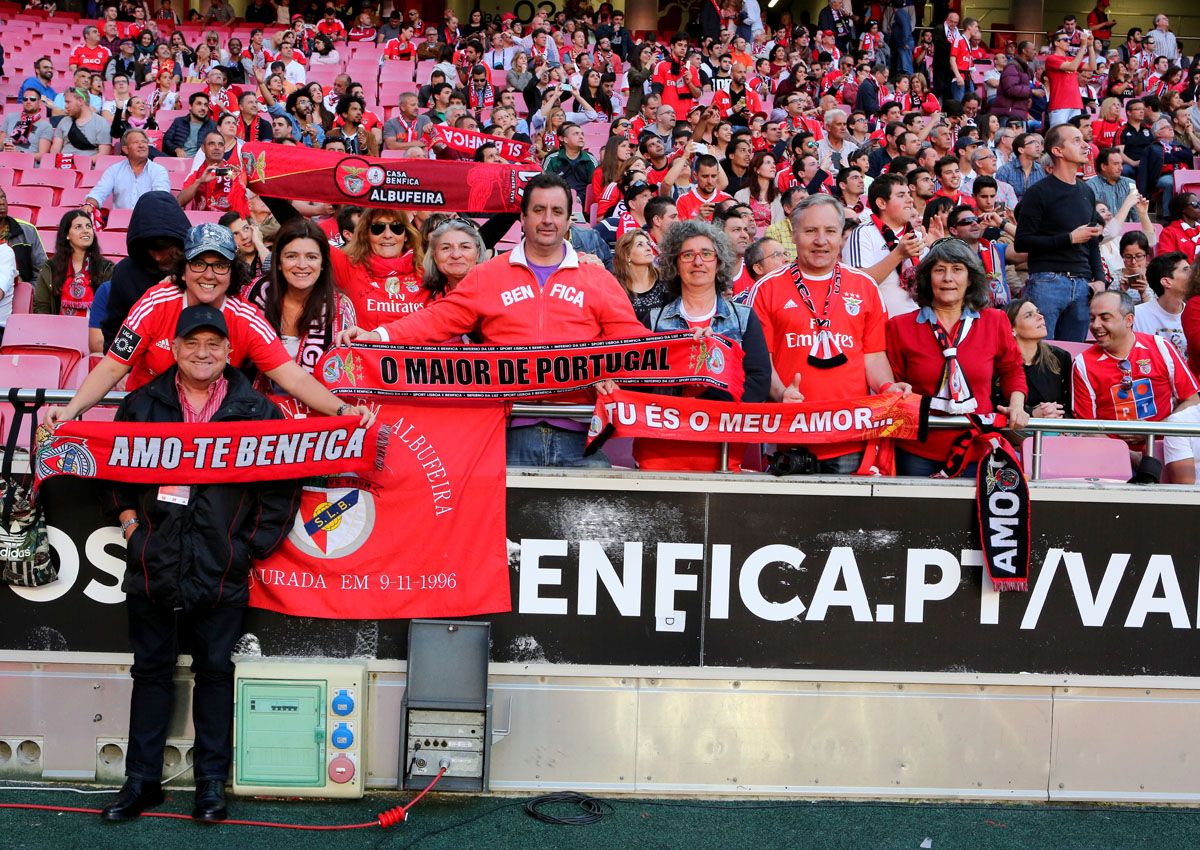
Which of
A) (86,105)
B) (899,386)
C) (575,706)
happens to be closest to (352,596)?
(575,706)

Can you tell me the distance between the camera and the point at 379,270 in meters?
5.52

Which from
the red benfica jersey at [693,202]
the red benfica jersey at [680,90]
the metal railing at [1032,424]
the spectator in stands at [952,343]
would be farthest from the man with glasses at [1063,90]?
the metal railing at [1032,424]

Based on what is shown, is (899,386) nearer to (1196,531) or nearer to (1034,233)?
(1196,531)

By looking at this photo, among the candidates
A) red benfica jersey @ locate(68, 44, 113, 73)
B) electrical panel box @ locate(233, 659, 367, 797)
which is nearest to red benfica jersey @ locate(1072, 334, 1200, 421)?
electrical panel box @ locate(233, 659, 367, 797)

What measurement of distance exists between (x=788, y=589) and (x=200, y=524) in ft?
7.31

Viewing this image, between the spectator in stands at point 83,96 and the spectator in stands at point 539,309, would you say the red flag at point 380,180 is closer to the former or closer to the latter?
the spectator in stands at point 539,309

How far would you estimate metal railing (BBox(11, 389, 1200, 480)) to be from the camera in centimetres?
450

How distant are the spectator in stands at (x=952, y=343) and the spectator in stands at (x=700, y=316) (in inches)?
27.7

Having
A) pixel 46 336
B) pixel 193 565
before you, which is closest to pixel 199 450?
pixel 193 565

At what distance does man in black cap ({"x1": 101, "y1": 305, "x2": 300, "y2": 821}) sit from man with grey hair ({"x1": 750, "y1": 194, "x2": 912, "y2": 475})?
7.15 feet

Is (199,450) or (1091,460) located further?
(1091,460)

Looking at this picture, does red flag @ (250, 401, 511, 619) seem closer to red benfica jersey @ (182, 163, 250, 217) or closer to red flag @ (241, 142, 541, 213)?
red flag @ (241, 142, 541, 213)

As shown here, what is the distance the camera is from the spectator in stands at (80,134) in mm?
13188

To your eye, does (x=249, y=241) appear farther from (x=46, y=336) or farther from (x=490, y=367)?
Result: (x=490, y=367)
